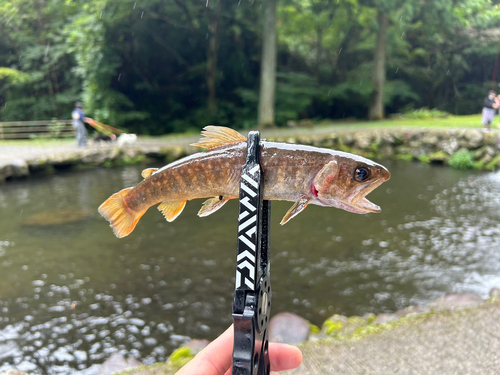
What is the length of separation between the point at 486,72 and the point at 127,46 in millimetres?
19891

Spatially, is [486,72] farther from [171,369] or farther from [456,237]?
[171,369]

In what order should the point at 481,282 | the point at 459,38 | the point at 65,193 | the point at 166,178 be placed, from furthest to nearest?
the point at 459,38 < the point at 65,193 < the point at 481,282 < the point at 166,178

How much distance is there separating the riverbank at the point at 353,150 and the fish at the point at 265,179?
30.4 ft

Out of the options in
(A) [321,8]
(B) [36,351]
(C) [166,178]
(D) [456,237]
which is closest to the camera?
(C) [166,178]

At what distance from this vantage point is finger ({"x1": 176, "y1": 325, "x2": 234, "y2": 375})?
1.08m

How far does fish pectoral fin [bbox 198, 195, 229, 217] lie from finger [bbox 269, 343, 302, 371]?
0.54m

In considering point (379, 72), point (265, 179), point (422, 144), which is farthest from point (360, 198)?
point (379, 72)

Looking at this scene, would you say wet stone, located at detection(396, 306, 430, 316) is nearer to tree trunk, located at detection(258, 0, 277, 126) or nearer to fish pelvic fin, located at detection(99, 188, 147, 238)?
fish pelvic fin, located at detection(99, 188, 147, 238)

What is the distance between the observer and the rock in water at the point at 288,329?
3.96 m

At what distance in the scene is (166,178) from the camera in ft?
2.94

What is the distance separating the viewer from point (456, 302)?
4301mm

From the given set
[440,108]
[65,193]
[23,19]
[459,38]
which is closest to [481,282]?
[65,193]

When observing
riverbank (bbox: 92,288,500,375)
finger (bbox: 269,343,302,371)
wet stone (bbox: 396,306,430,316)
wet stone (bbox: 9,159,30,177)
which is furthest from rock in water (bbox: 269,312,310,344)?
wet stone (bbox: 9,159,30,177)

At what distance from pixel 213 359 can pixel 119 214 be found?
0.49 m
